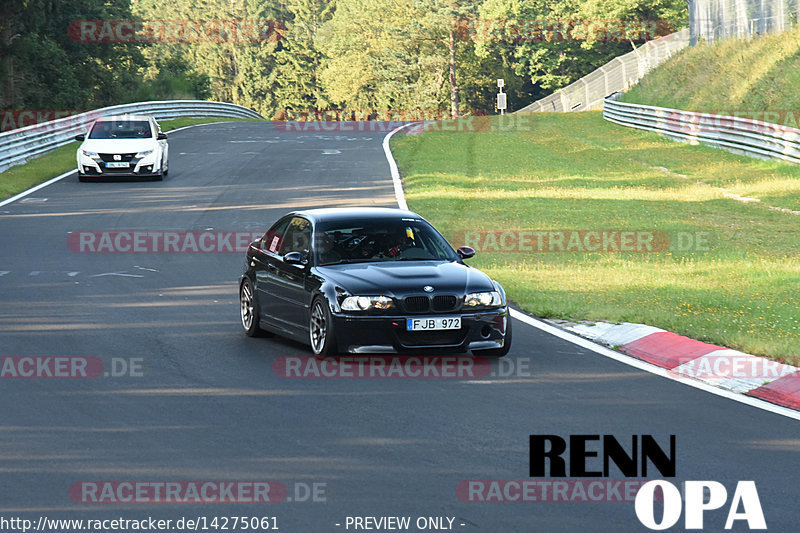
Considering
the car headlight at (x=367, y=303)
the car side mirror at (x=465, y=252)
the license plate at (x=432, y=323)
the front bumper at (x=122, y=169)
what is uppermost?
the car side mirror at (x=465, y=252)

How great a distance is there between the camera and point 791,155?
3142 centimetres

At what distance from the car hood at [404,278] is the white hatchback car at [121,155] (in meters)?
19.7

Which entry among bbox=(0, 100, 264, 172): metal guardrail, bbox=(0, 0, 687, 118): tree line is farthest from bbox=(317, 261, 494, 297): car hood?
bbox=(0, 0, 687, 118): tree line

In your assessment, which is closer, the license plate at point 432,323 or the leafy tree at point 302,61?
the license plate at point 432,323

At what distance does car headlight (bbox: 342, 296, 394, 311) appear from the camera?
432 inches

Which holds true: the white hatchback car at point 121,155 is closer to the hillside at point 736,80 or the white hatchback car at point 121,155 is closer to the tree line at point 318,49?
the hillside at point 736,80

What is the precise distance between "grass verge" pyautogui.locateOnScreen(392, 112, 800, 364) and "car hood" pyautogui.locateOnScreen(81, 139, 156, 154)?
6.81 metres

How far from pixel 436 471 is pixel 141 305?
7.97 m

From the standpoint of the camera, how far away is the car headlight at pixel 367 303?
36.0ft

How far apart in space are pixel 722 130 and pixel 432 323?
29.0m

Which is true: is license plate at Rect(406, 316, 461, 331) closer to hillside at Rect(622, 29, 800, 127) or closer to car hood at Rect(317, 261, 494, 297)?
car hood at Rect(317, 261, 494, 297)

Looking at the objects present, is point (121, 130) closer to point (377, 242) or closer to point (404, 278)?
point (377, 242)

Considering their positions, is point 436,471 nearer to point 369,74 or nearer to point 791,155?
point 791,155

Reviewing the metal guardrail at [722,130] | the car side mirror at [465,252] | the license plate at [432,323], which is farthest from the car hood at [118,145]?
the license plate at [432,323]
